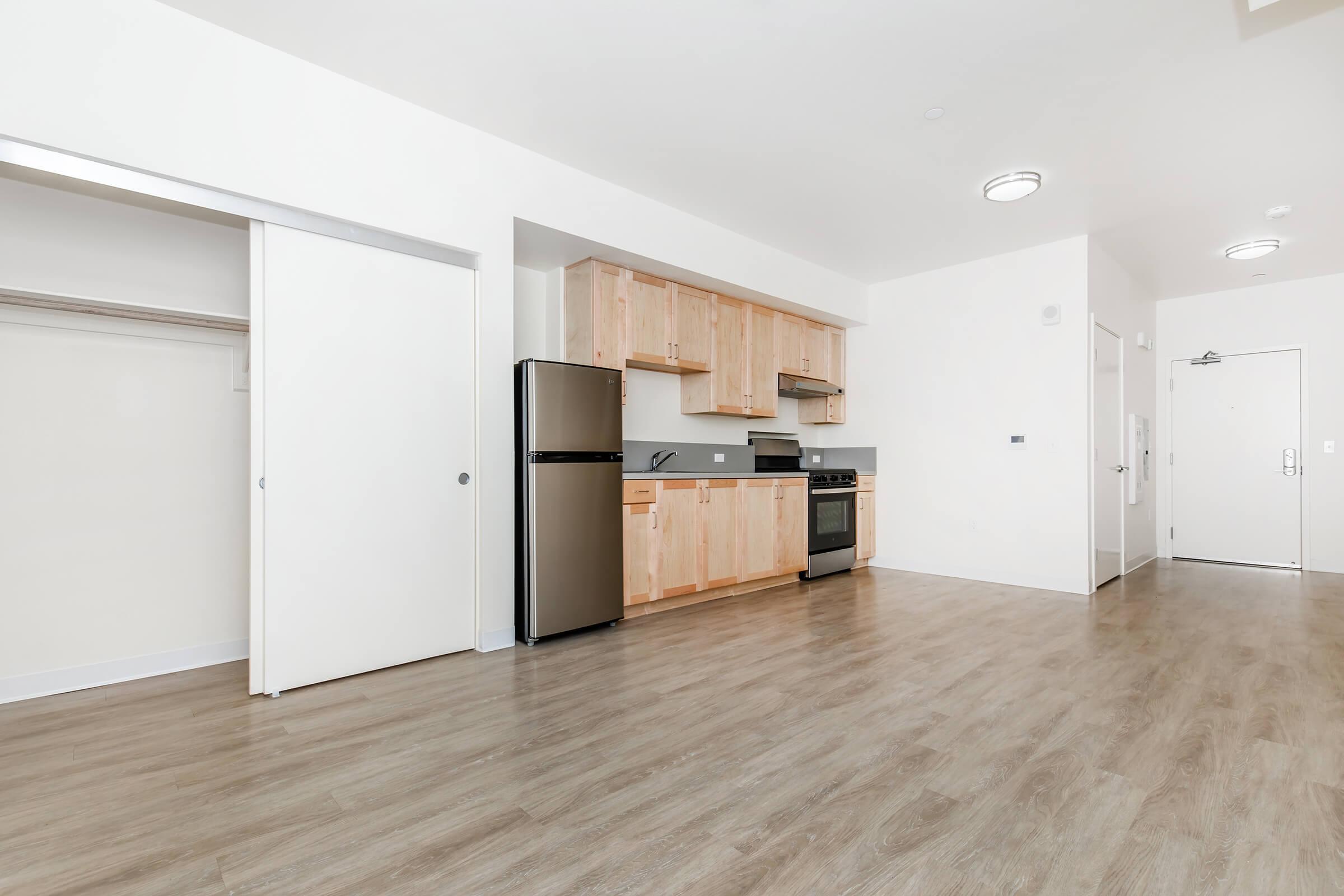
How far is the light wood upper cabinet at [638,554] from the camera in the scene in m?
4.05

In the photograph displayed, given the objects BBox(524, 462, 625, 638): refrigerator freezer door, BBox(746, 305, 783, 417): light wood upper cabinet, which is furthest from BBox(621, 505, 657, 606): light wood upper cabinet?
BBox(746, 305, 783, 417): light wood upper cabinet

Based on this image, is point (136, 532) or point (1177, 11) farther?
point (136, 532)

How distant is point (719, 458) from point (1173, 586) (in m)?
3.76

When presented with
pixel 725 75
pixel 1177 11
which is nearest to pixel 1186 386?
pixel 1177 11

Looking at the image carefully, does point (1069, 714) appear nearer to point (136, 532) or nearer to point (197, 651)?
point (197, 651)

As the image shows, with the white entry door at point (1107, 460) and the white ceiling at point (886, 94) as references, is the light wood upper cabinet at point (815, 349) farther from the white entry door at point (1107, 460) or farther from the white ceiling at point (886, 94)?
the white entry door at point (1107, 460)

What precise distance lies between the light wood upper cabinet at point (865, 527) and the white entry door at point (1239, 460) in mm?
3391

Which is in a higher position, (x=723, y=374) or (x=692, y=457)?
(x=723, y=374)

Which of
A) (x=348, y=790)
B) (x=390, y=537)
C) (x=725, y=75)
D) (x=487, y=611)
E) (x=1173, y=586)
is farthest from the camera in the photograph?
(x=1173, y=586)

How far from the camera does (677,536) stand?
434cm

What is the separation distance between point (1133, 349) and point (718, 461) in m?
4.05

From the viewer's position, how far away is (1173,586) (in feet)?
16.9

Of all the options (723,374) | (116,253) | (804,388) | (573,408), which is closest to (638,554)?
(573,408)

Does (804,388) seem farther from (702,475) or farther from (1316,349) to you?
(1316,349)
